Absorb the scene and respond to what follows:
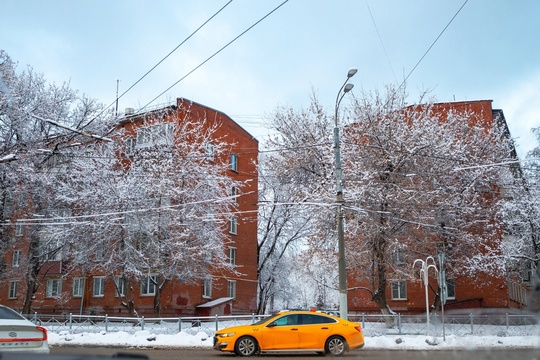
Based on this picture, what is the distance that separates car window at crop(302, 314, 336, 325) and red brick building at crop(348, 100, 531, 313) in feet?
50.2

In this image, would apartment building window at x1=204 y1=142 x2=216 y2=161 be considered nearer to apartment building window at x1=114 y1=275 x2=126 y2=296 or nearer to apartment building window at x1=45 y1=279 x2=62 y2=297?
apartment building window at x1=114 y1=275 x2=126 y2=296

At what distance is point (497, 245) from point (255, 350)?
21.4 m

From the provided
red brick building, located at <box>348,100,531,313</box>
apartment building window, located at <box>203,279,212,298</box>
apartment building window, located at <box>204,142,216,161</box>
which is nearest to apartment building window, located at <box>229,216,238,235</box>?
apartment building window, located at <box>203,279,212,298</box>

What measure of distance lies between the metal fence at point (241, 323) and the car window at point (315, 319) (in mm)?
6231

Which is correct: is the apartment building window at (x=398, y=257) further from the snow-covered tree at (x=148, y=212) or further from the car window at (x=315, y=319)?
the car window at (x=315, y=319)

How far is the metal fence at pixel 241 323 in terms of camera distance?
21.2 m

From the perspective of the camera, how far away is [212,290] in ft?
128

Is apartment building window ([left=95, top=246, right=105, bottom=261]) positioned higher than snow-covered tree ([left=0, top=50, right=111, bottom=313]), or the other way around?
snow-covered tree ([left=0, top=50, right=111, bottom=313])

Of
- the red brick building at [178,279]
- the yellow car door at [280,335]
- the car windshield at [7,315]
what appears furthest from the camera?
the red brick building at [178,279]

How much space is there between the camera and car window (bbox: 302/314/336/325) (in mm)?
15555

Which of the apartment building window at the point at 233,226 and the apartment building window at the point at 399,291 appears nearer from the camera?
the apartment building window at the point at 399,291

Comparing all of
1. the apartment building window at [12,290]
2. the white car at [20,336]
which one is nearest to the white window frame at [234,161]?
the apartment building window at [12,290]

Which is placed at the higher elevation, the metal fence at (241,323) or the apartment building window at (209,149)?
the apartment building window at (209,149)

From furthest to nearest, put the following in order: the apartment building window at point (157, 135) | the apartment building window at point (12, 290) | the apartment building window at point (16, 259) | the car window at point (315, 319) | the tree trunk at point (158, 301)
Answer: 1. the apartment building window at point (12, 290)
2. the apartment building window at point (16, 259)
3. the apartment building window at point (157, 135)
4. the tree trunk at point (158, 301)
5. the car window at point (315, 319)
